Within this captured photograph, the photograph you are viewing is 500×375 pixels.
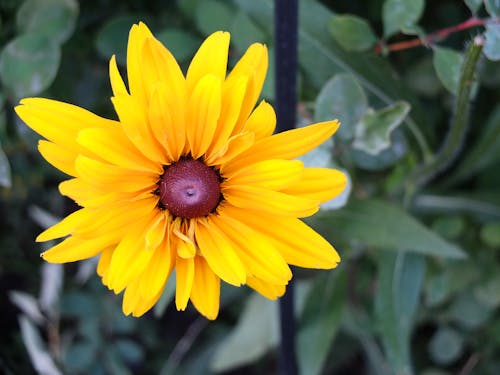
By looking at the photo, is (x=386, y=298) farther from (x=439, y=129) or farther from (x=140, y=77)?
(x=140, y=77)

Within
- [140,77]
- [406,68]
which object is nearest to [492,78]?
[406,68]

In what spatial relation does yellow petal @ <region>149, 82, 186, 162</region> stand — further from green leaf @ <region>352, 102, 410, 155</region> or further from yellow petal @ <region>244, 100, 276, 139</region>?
green leaf @ <region>352, 102, 410, 155</region>

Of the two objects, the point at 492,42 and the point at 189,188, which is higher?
the point at 492,42

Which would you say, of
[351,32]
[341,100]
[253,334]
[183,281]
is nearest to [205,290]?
[183,281]

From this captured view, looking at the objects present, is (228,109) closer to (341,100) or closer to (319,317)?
(341,100)

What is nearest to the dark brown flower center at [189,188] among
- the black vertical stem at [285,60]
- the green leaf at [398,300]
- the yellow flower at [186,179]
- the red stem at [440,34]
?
the yellow flower at [186,179]

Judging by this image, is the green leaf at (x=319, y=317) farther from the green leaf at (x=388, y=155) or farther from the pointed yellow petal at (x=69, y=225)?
the pointed yellow petal at (x=69, y=225)
